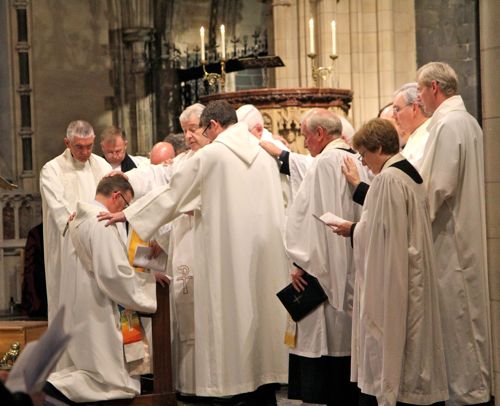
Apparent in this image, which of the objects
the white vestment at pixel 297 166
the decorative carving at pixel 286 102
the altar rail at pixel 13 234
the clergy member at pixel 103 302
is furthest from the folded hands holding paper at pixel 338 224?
the altar rail at pixel 13 234

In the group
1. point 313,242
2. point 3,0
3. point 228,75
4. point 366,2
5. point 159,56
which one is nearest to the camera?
point 313,242

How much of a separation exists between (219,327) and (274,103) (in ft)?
8.97

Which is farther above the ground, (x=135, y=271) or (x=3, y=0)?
(x=3, y=0)

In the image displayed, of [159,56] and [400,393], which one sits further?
[159,56]

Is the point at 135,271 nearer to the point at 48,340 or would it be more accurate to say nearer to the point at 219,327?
the point at 219,327

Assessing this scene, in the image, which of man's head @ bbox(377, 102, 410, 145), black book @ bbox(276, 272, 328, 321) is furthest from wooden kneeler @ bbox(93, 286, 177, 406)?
man's head @ bbox(377, 102, 410, 145)

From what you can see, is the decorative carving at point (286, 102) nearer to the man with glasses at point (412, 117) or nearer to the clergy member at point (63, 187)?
the clergy member at point (63, 187)

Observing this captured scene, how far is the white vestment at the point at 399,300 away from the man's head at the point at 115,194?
1.62 m

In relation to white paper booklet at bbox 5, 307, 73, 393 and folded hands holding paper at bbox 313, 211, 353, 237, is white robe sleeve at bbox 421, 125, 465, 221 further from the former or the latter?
white paper booklet at bbox 5, 307, 73, 393

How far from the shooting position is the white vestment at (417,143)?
6.00m

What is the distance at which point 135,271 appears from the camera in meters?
6.14

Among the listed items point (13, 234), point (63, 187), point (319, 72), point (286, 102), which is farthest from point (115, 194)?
point (13, 234)

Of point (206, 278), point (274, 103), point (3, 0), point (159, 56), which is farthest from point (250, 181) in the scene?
point (159, 56)

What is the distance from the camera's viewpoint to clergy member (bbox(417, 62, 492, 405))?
536 centimetres
